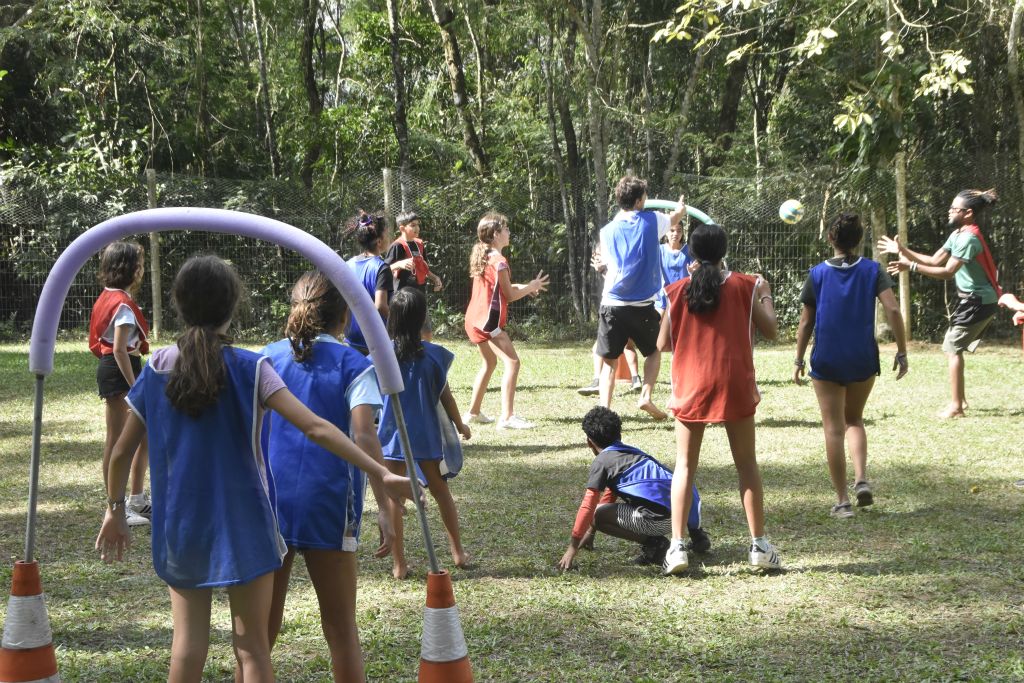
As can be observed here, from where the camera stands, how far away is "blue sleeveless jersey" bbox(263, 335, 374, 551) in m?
3.60

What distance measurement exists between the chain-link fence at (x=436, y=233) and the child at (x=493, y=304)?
27.0ft

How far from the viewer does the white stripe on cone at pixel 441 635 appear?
3.43 m

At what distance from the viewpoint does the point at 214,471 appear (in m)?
3.19

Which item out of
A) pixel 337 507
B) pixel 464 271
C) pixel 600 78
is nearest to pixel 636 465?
pixel 337 507

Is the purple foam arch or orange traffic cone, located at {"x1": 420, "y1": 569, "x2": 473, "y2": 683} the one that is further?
orange traffic cone, located at {"x1": 420, "y1": 569, "x2": 473, "y2": 683}

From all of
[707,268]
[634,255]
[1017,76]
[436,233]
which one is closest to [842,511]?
[707,268]

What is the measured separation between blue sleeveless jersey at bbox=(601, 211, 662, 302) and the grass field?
1445 millimetres

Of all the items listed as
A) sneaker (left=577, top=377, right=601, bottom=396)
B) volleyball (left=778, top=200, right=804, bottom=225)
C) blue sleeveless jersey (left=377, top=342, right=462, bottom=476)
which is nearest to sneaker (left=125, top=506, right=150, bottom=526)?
blue sleeveless jersey (left=377, top=342, right=462, bottom=476)

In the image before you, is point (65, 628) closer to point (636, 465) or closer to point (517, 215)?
point (636, 465)

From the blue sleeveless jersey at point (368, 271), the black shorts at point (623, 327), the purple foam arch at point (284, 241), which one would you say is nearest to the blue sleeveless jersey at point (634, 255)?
the black shorts at point (623, 327)

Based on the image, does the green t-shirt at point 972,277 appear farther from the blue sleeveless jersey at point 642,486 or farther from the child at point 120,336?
the child at point 120,336

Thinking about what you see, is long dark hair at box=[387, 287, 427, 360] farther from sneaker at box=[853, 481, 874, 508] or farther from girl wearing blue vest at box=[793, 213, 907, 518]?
sneaker at box=[853, 481, 874, 508]

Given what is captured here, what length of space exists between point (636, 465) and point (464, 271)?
1289cm

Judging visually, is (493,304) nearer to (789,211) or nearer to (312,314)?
(789,211)
